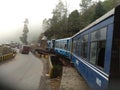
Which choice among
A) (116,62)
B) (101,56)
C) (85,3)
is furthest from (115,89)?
(85,3)

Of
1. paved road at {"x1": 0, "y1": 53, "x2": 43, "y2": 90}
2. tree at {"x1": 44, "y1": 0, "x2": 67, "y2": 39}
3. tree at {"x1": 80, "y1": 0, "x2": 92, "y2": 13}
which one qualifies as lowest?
paved road at {"x1": 0, "y1": 53, "x2": 43, "y2": 90}

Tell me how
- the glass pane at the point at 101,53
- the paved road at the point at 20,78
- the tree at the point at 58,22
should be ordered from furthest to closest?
the tree at the point at 58,22
the paved road at the point at 20,78
the glass pane at the point at 101,53

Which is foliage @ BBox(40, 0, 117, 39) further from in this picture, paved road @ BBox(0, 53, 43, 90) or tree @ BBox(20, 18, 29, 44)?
paved road @ BBox(0, 53, 43, 90)

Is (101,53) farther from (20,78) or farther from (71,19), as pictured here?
(71,19)

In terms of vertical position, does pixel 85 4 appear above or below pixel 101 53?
above

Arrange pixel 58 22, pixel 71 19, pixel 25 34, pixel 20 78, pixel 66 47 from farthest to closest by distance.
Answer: pixel 25 34 → pixel 58 22 → pixel 71 19 → pixel 66 47 → pixel 20 78

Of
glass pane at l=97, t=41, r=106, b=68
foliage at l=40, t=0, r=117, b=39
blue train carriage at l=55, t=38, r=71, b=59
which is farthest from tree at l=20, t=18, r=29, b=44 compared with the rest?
glass pane at l=97, t=41, r=106, b=68

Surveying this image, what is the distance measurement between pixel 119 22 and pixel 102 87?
1666 mm

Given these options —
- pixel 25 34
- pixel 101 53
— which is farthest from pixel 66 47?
pixel 25 34

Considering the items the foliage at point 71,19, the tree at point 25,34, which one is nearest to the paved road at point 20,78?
the foliage at point 71,19

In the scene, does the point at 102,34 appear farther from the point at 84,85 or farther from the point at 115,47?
the point at 84,85

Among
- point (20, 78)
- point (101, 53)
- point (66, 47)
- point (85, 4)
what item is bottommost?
point (20, 78)

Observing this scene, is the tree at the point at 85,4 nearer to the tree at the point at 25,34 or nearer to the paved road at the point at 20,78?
the tree at the point at 25,34

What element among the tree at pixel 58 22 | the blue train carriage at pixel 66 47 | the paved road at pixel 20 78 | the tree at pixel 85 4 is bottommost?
the paved road at pixel 20 78
